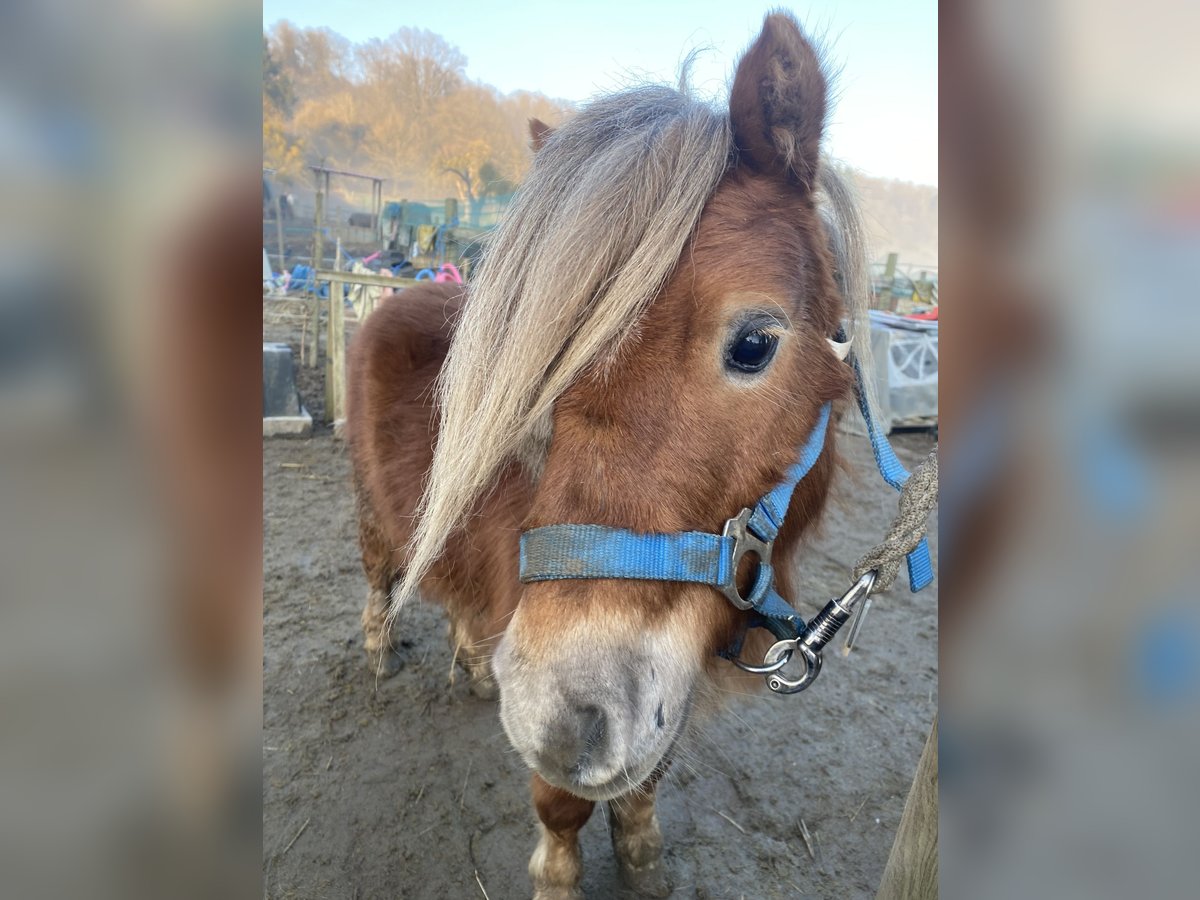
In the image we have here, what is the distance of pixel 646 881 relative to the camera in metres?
2.41

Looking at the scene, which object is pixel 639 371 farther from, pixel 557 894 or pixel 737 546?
pixel 557 894

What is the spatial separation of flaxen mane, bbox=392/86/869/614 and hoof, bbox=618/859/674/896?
1703 mm

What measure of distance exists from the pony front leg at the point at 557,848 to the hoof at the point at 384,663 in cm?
157

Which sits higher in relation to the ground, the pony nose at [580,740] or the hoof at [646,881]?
the pony nose at [580,740]

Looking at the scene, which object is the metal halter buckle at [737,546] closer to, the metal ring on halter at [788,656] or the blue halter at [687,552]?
the blue halter at [687,552]

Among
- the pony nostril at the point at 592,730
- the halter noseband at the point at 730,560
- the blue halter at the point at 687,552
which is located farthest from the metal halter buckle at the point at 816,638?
the pony nostril at the point at 592,730

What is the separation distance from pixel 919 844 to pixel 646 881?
160 cm

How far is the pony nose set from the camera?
45.8 inches

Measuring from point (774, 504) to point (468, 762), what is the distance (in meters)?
2.37

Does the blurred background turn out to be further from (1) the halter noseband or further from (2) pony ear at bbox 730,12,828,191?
(2) pony ear at bbox 730,12,828,191

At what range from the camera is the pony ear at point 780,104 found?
4.48 feet
